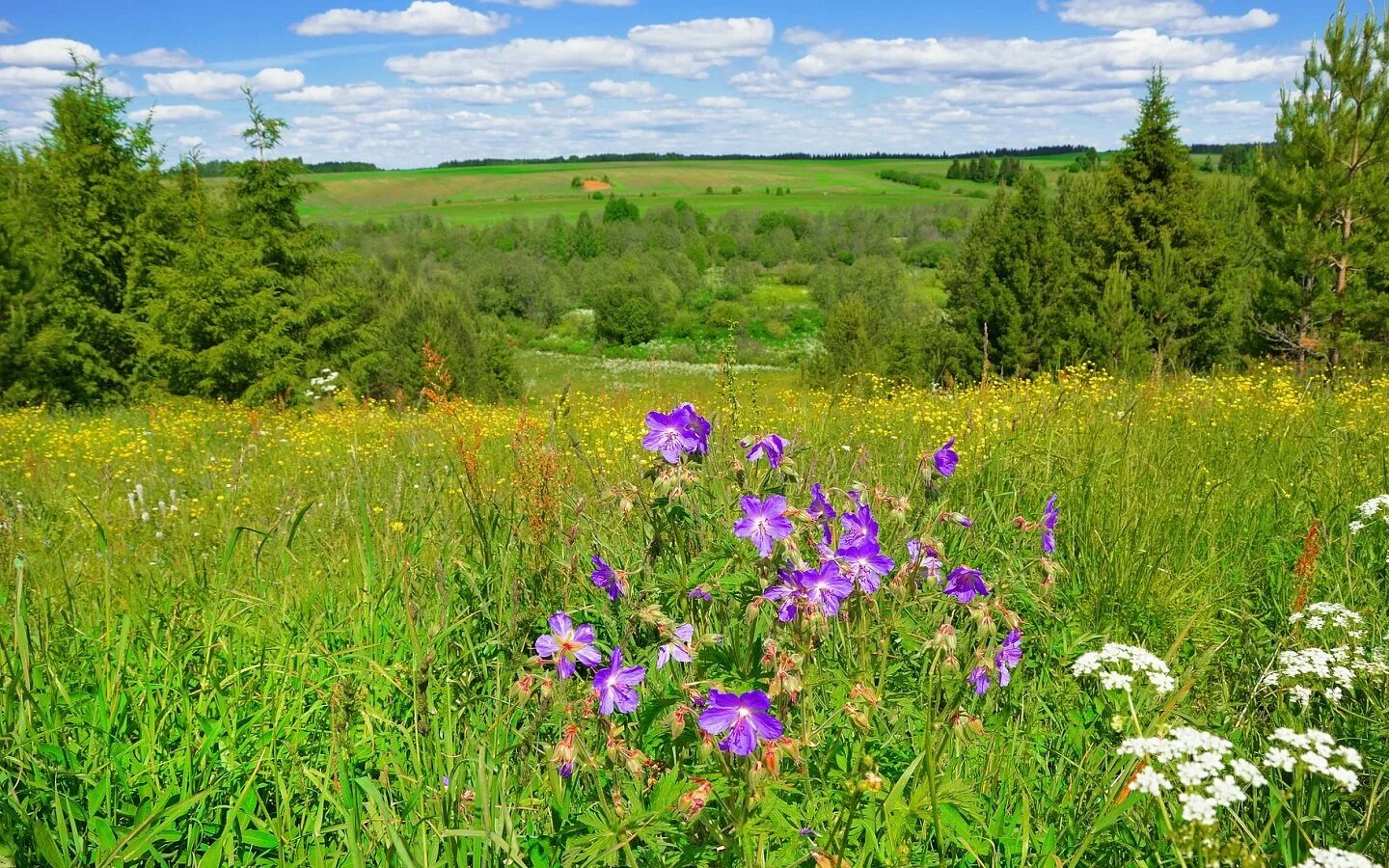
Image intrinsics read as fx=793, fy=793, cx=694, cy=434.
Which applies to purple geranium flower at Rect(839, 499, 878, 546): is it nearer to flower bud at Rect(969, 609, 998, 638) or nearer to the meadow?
the meadow

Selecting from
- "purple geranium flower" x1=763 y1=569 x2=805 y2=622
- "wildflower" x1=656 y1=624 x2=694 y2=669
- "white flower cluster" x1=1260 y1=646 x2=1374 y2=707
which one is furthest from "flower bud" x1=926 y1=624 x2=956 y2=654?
"white flower cluster" x1=1260 y1=646 x2=1374 y2=707

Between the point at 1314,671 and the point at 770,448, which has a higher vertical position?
the point at 770,448

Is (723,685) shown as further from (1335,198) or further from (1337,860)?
(1335,198)

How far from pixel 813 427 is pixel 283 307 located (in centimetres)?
1761

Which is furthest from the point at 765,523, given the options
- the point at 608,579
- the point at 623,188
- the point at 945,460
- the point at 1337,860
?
the point at 623,188

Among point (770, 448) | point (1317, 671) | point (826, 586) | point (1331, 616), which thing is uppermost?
point (770, 448)

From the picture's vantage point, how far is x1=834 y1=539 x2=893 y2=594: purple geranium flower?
173 cm

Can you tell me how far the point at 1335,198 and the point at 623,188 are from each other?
132m

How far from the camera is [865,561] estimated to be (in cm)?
176

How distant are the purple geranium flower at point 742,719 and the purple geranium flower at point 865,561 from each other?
1.46 feet

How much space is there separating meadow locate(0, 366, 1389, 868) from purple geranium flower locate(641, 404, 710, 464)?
1cm

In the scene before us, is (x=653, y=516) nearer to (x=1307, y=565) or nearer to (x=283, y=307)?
(x=1307, y=565)

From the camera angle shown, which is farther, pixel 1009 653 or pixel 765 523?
pixel 1009 653

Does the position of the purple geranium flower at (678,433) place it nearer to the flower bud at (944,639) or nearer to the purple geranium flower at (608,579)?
the purple geranium flower at (608,579)
